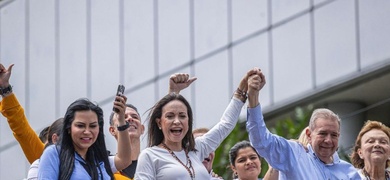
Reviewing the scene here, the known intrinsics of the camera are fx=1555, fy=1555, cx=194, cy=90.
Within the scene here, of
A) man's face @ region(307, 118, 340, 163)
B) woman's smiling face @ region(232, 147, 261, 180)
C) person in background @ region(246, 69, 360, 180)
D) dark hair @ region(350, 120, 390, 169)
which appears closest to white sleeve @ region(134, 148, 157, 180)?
person in background @ region(246, 69, 360, 180)

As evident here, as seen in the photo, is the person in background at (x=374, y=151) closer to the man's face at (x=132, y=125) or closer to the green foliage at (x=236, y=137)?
the man's face at (x=132, y=125)

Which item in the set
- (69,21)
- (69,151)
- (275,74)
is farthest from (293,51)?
(69,151)

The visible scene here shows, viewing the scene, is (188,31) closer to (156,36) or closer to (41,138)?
(156,36)

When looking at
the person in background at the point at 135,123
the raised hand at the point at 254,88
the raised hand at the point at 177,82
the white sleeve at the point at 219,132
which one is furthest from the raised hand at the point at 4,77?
the raised hand at the point at 254,88

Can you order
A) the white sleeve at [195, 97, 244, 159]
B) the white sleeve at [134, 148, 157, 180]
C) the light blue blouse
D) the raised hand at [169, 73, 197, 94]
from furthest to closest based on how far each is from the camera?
the raised hand at [169, 73, 197, 94] < the white sleeve at [195, 97, 244, 159] < the white sleeve at [134, 148, 157, 180] < the light blue blouse

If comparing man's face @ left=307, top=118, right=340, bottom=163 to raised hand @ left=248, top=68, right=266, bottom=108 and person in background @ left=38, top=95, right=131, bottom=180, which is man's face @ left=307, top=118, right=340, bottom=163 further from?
person in background @ left=38, top=95, right=131, bottom=180

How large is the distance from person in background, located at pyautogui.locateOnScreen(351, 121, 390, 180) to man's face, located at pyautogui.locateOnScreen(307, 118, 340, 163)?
107 cm

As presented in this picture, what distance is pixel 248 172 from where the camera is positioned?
1312 centimetres

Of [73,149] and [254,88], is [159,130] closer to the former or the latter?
[254,88]

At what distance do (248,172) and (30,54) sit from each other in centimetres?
1746

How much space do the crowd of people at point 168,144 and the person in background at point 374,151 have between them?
0.70 meters

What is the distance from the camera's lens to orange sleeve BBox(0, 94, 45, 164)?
12266 mm

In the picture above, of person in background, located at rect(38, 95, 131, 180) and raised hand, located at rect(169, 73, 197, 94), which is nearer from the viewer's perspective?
person in background, located at rect(38, 95, 131, 180)

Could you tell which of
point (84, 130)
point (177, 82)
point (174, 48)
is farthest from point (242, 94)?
point (174, 48)
